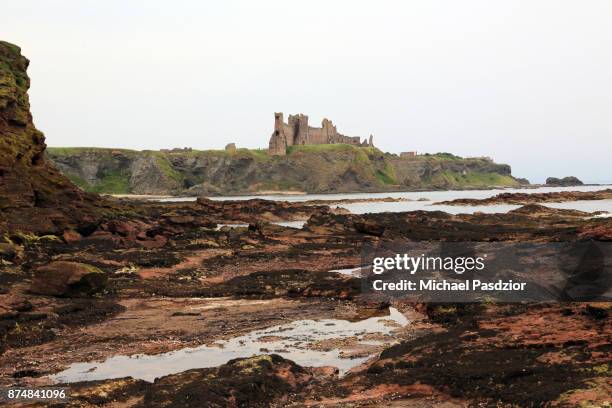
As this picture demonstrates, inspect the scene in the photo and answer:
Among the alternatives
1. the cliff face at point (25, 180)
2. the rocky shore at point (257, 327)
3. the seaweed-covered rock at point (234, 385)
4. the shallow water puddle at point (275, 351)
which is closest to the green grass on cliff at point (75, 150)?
the cliff face at point (25, 180)

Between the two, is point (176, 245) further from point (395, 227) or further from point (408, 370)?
point (408, 370)

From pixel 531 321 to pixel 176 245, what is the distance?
34.3 metres

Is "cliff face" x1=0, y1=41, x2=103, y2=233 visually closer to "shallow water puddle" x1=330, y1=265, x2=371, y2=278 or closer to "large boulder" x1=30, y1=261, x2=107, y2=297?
"large boulder" x1=30, y1=261, x2=107, y2=297

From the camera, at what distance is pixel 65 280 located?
2600 centimetres

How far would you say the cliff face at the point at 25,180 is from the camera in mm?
41938

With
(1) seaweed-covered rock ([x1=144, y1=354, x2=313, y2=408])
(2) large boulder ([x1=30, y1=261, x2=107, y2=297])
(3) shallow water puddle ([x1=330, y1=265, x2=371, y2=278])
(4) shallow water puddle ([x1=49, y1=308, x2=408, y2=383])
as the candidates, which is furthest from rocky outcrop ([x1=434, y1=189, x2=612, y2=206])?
(1) seaweed-covered rock ([x1=144, y1=354, x2=313, y2=408])

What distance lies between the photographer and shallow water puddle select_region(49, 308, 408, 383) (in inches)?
624

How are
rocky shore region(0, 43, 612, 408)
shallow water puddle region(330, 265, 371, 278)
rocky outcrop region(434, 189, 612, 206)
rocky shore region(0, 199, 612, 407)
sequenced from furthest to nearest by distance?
rocky outcrop region(434, 189, 612, 206)
shallow water puddle region(330, 265, 371, 278)
rocky shore region(0, 43, 612, 408)
rocky shore region(0, 199, 612, 407)

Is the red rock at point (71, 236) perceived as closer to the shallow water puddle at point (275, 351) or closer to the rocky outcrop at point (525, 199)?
the shallow water puddle at point (275, 351)

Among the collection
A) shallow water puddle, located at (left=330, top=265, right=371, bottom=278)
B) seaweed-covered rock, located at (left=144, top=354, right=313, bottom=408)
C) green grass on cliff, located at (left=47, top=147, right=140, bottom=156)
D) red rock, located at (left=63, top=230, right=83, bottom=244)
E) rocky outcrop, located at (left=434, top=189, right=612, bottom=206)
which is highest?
green grass on cliff, located at (left=47, top=147, right=140, bottom=156)

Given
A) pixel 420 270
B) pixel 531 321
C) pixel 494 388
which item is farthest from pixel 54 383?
pixel 420 270

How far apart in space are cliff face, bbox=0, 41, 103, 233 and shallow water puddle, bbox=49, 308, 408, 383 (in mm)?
27523

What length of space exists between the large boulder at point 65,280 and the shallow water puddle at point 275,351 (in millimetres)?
10053

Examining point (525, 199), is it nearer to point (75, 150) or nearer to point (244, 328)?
point (244, 328)
